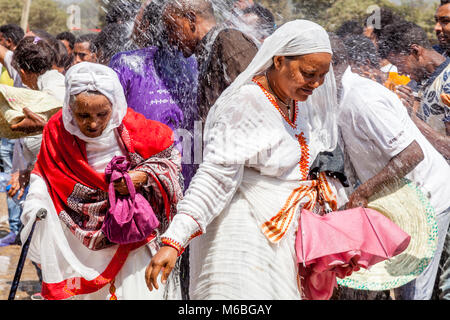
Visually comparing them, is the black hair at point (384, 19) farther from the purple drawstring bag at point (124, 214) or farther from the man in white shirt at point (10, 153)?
the purple drawstring bag at point (124, 214)

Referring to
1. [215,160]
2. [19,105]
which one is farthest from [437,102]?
[19,105]

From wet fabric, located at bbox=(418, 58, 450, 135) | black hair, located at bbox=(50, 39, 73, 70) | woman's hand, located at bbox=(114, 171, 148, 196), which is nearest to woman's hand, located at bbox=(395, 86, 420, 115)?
wet fabric, located at bbox=(418, 58, 450, 135)

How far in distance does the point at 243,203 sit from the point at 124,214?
71 centimetres

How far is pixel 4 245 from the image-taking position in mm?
8125

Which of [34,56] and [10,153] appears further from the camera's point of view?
[10,153]

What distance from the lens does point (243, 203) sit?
3.64 metres

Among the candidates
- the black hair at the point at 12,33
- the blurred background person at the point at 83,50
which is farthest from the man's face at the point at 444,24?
the black hair at the point at 12,33

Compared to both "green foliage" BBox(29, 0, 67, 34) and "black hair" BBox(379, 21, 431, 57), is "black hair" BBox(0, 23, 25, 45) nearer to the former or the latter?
"black hair" BBox(379, 21, 431, 57)

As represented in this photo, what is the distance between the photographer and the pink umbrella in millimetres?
3543

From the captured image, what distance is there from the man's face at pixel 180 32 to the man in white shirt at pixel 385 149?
39.5 inches

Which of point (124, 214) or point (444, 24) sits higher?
point (444, 24)

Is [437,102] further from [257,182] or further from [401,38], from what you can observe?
[257,182]

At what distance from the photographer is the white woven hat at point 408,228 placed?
4.26 meters

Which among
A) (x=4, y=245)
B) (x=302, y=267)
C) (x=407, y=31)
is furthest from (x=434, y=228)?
(x=4, y=245)
